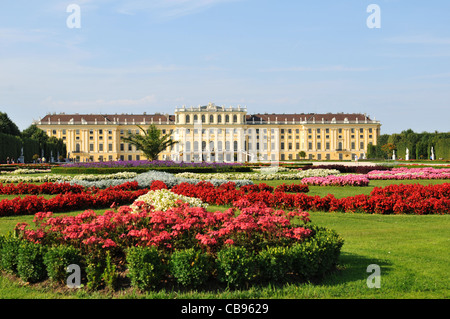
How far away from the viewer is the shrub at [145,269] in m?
4.20

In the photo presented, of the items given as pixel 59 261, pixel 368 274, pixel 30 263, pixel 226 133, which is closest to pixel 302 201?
pixel 368 274

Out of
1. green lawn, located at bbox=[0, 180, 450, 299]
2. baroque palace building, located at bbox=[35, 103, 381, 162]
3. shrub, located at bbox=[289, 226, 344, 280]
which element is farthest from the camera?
baroque palace building, located at bbox=[35, 103, 381, 162]

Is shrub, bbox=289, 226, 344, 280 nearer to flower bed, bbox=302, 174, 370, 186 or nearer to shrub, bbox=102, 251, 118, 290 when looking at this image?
shrub, bbox=102, 251, 118, 290

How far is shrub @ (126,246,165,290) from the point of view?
4.20 metres

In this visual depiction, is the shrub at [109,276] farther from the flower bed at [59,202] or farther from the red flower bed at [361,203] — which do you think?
the flower bed at [59,202]

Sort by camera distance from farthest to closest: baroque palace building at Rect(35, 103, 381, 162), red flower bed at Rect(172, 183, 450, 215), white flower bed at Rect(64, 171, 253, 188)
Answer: baroque palace building at Rect(35, 103, 381, 162) < white flower bed at Rect(64, 171, 253, 188) < red flower bed at Rect(172, 183, 450, 215)

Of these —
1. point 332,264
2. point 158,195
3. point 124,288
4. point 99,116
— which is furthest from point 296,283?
point 99,116

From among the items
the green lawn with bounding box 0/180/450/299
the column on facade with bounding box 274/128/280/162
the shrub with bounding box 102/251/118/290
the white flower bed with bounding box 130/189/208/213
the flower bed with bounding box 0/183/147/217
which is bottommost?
the green lawn with bounding box 0/180/450/299

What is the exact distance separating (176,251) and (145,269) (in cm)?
37

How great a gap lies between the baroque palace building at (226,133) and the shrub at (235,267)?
66.4m

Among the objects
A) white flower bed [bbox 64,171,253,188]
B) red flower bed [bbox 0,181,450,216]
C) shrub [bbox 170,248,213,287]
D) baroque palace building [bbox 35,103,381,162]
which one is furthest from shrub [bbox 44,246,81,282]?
baroque palace building [bbox 35,103,381,162]

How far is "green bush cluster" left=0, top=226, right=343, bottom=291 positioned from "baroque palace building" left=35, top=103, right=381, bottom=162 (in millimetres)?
66098

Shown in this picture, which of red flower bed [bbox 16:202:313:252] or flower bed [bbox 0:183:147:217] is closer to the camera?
red flower bed [bbox 16:202:313:252]
